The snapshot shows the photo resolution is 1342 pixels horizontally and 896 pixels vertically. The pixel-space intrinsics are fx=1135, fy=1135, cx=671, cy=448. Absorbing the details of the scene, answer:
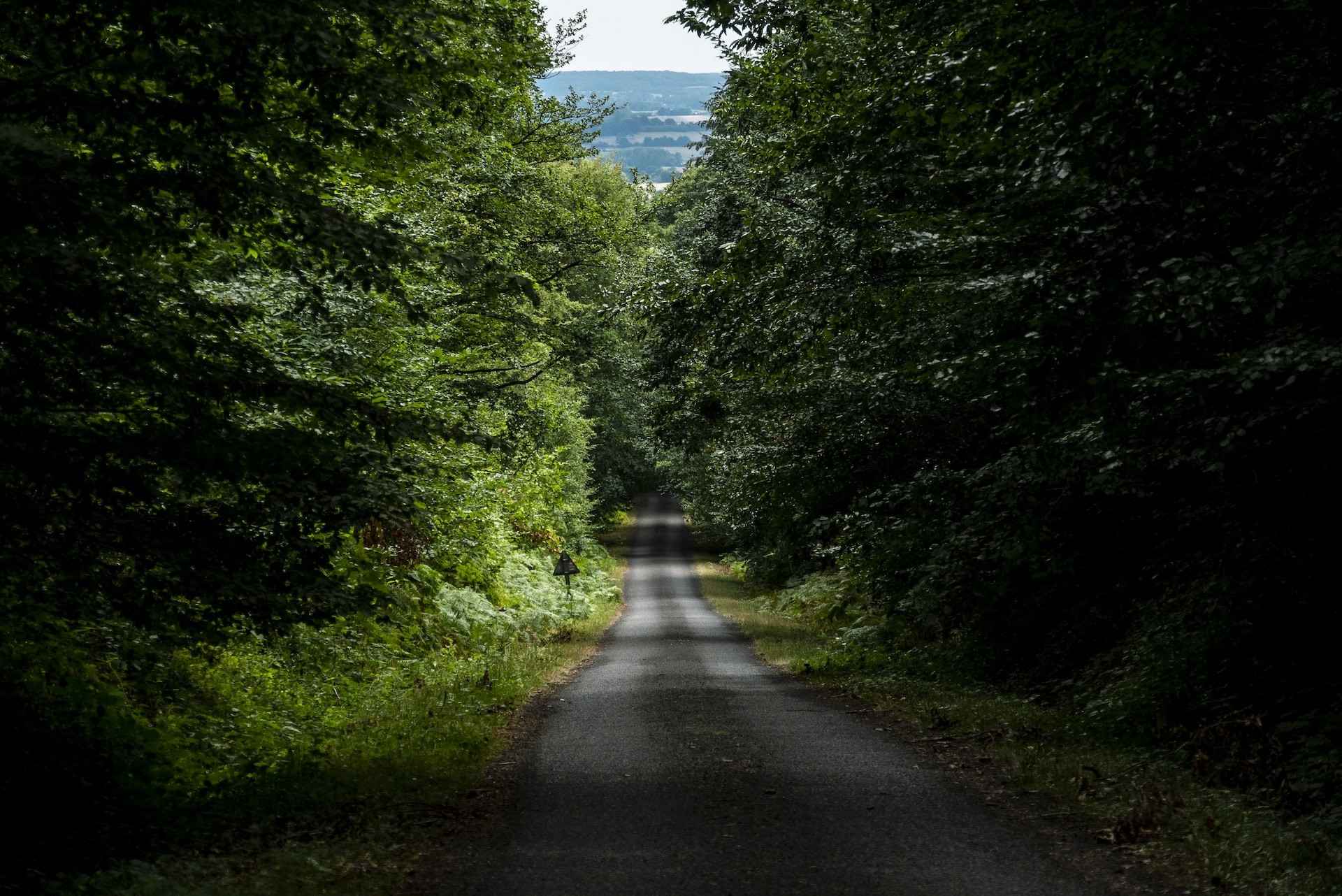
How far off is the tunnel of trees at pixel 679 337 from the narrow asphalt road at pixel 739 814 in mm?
1907

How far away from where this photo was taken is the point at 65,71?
22.8 feet

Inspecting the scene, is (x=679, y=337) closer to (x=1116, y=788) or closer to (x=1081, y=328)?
(x=1081, y=328)

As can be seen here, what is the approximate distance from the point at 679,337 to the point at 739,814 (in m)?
7.09

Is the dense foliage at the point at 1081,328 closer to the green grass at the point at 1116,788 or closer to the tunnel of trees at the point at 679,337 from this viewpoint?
the tunnel of trees at the point at 679,337

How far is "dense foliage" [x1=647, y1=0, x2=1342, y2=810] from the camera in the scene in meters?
7.65

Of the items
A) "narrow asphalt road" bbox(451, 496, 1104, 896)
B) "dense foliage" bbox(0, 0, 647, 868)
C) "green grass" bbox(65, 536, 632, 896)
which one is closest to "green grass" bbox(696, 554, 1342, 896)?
"narrow asphalt road" bbox(451, 496, 1104, 896)

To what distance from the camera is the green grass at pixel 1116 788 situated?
6730 millimetres

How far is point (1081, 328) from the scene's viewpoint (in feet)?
29.3

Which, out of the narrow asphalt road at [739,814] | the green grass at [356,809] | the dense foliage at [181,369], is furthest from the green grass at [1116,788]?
the dense foliage at [181,369]

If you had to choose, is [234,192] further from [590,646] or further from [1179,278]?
[590,646]

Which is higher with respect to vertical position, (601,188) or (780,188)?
(601,188)

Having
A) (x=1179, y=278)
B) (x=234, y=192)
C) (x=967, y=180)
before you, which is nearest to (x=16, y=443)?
(x=234, y=192)

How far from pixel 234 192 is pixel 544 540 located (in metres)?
26.3

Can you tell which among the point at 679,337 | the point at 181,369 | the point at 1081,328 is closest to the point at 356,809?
the point at 181,369
